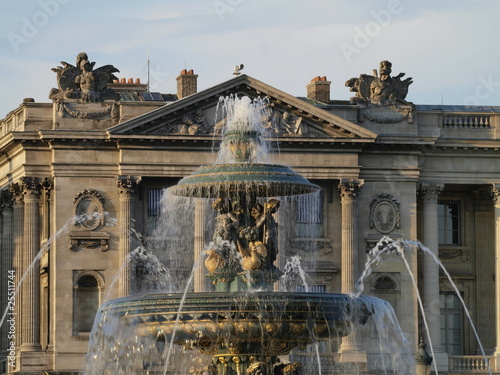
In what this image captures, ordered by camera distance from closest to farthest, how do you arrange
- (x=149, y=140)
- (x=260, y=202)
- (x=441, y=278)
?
(x=260, y=202) → (x=149, y=140) → (x=441, y=278)

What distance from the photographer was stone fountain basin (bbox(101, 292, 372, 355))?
133 ft

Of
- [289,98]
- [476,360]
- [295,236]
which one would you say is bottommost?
[476,360]

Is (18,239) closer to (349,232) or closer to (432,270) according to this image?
(349,232)

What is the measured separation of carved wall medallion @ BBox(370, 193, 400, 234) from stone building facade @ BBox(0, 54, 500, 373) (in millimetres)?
43

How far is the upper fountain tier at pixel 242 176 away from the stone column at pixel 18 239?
36434 millimetres

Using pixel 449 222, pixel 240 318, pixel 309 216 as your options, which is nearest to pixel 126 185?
pixel 309 216

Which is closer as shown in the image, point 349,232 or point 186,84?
point 349,232

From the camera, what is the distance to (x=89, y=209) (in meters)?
80.8

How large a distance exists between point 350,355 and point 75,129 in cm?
1494

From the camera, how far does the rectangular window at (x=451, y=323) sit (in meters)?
86.0

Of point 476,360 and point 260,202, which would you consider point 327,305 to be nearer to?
point 260,202

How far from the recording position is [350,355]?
80375mm

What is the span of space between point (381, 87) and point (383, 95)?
1.21 feet

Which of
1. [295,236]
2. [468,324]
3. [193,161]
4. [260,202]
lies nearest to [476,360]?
[468,324]
